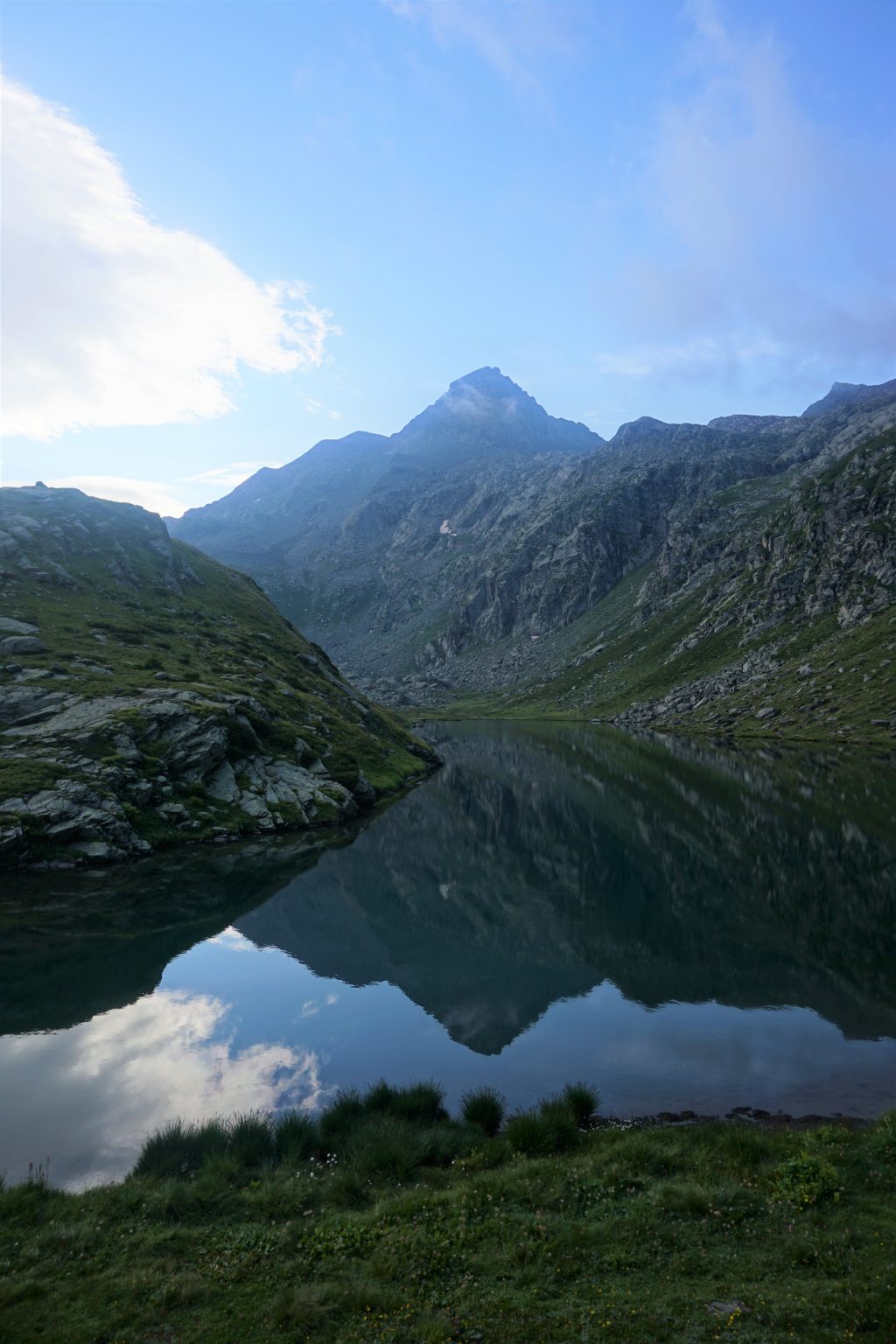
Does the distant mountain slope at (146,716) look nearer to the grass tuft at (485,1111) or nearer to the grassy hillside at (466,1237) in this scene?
the grassy hillside at (466,1237)

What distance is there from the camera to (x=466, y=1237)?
13.5 meters

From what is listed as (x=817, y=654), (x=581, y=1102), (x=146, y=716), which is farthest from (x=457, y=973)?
(x=817, y=654)

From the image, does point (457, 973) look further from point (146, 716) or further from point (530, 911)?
point (146, 716)

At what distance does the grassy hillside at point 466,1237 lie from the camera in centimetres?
1092

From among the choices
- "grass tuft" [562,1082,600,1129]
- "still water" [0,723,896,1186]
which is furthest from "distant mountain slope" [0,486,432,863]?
"grass tuft" [562,1082,600,1129]

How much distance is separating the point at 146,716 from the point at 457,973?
133 feet

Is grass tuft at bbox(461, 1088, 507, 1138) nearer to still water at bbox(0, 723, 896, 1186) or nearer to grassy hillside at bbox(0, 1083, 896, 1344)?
grassy hillside at bbox(0, 1083, 896, 1344)

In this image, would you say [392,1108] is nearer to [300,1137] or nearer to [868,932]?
[300,1137]

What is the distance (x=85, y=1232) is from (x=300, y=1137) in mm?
5787

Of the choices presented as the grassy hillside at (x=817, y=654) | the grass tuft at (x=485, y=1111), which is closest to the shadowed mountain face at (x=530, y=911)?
the grass tuft at (x=485, y=1111)

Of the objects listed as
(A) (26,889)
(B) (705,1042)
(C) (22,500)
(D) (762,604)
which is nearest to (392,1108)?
(B) (705,1042)

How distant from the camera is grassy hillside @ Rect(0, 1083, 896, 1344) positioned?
10.9 metres

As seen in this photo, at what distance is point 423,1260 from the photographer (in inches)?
499

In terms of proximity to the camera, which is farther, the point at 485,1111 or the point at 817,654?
the point at 817,654
